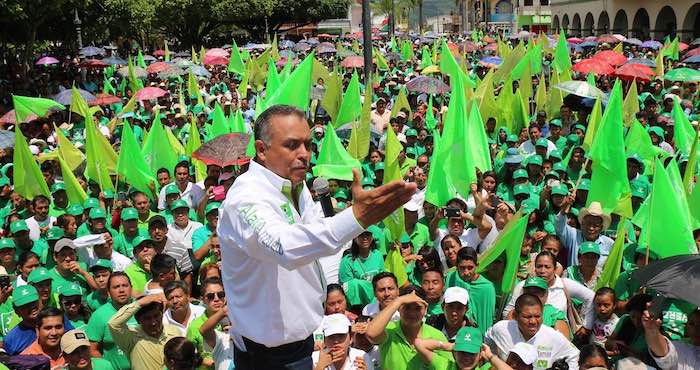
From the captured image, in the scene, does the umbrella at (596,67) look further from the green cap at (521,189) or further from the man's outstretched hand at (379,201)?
the man's outstretched hand at (379,201)

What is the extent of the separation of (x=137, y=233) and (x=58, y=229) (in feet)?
2.10

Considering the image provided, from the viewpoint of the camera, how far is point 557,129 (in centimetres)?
986

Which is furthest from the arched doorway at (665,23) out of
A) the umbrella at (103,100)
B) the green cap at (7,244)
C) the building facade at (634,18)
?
the green cap at (7,244)

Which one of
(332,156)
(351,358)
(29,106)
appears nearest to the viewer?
(351,358)

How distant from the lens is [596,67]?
14.4m

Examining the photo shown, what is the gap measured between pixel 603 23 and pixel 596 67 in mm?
35106

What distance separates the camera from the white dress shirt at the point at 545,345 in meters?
4.16

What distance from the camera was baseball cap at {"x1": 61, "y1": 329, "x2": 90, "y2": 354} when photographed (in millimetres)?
4012

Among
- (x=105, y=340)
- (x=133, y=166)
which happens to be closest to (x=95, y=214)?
(x=133, y=166)

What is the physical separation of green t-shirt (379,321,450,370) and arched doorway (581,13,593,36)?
4794 centimetres

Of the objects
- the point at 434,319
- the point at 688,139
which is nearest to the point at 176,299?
the point at 434,319

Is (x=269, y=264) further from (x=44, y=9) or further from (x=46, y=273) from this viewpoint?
(x=44, y=9)

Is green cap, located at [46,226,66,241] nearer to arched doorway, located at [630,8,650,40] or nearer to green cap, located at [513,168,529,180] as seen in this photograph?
green cap, located at [513,168,529,180]

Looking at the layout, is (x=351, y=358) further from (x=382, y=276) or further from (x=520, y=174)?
(x=520, y=174)
